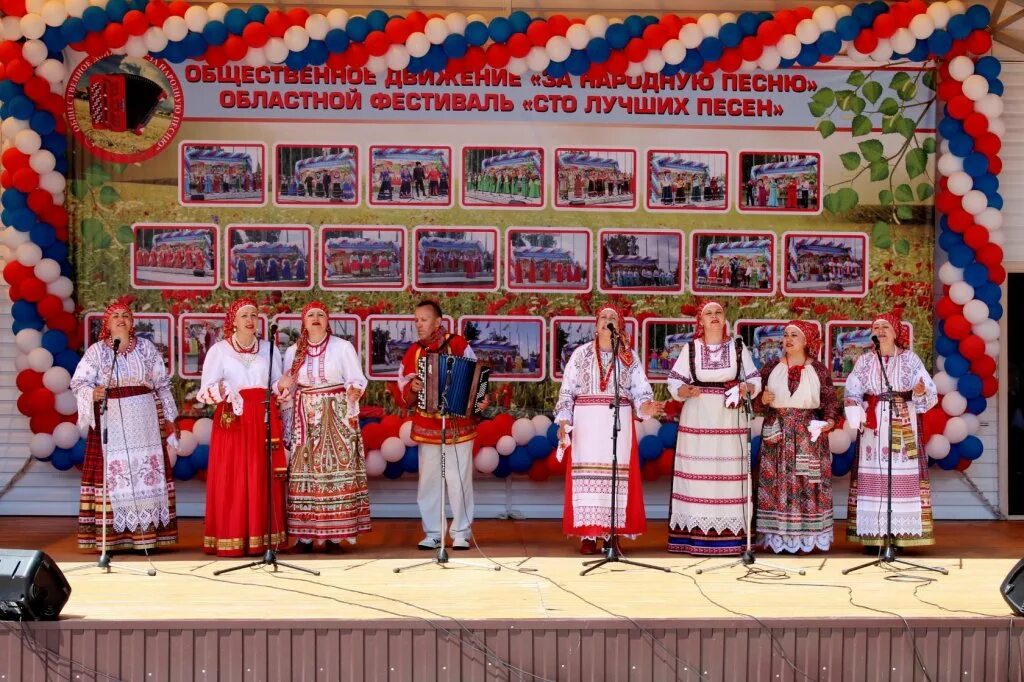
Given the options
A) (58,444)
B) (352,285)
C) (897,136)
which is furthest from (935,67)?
(58,444)

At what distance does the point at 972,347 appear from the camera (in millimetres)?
8484

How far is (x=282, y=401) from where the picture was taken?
7250mm

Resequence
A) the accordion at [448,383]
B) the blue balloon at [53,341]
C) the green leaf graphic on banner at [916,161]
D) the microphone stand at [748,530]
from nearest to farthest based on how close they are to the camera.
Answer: the microphone stand at [748,530] → the accordion at [448,383] → the blue balloon at [53,341] → the green leaf graphic on banner at [916,161]

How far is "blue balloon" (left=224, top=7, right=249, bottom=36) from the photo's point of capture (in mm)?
8086

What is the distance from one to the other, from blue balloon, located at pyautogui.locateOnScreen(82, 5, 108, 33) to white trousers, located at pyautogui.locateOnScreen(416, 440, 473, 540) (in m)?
3.59

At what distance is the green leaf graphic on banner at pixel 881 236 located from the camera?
8.87m

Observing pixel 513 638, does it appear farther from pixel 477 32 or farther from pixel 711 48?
pixel 711 48

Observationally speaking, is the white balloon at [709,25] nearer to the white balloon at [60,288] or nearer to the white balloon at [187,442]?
the white balloon at [187,442]

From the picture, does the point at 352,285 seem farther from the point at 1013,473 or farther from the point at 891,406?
the point at 1013,473

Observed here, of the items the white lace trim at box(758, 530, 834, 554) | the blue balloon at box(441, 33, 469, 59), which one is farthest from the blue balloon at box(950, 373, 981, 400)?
the blue balloon at box(441, 33, 469, 59)

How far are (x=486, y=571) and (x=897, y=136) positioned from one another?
4.63 m

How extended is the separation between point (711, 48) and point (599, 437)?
9.37 ft

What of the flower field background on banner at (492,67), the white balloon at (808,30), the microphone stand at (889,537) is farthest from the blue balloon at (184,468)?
the white balloon at (808,30)

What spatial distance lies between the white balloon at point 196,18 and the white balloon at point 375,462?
10.3 feet
